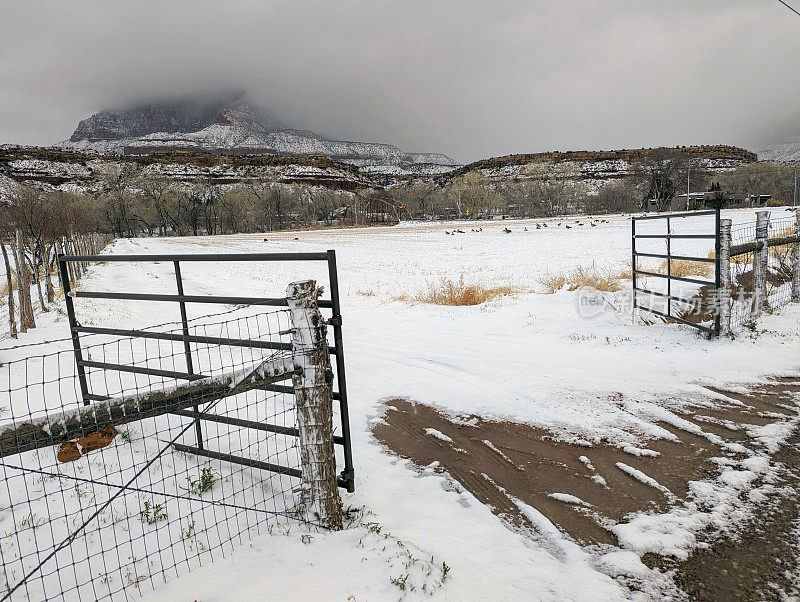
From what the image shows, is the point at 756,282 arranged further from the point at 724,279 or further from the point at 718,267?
the point at 718,267

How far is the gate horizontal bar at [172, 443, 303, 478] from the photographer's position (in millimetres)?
3522

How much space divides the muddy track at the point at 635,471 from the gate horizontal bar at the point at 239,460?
1.28 meters

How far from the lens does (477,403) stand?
5602 mm

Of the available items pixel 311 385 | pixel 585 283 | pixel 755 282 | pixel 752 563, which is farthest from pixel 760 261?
pixel 311 385

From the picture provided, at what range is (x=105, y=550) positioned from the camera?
10.1ft

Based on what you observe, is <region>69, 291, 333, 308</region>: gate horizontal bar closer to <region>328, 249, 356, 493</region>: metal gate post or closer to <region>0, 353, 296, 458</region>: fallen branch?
<region>328, 249, 356, 493</region>: metal gate post

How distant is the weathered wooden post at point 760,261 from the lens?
325 inches

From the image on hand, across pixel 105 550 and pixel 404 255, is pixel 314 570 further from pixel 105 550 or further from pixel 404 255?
pixel 404 255

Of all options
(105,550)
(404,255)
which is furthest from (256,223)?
(105,550)

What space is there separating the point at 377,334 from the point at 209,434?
4.78 m

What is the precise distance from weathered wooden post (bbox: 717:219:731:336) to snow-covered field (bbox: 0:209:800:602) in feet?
1.29

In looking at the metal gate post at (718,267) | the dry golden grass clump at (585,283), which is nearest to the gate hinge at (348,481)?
the metal gate post at (718,267)

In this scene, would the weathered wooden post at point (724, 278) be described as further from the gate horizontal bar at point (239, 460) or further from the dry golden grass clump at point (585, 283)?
the gate horizontal bar at point (239, 460)

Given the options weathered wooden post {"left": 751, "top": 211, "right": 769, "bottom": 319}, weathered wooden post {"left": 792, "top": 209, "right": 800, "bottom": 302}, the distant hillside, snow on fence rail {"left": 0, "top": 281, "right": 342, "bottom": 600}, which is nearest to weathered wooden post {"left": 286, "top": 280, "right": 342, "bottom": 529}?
snow on fence rail {"left": 0, "top": 281, "right": 342, "bottom": 600}
